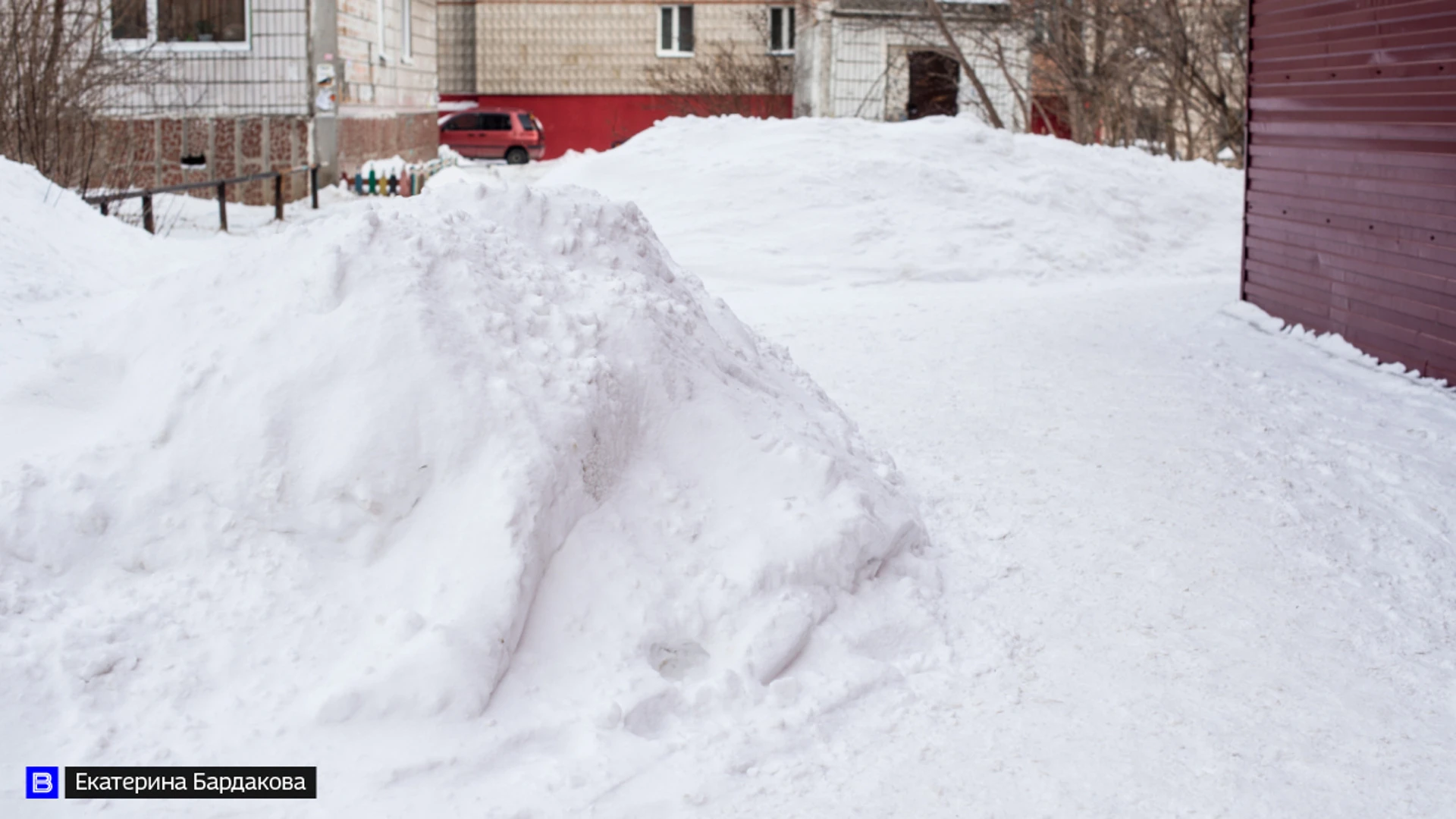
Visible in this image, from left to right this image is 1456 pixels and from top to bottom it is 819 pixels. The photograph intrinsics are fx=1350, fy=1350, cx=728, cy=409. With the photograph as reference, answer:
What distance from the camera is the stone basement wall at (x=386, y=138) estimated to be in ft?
65.7

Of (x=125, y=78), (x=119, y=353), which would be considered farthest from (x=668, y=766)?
(x=125, y=78)

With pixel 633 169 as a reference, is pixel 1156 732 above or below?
below

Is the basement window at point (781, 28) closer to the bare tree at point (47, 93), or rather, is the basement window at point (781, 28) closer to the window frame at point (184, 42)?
the window frame at point (184, 42)

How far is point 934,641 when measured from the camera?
416cm

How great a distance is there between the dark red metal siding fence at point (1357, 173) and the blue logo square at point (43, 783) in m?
7.25

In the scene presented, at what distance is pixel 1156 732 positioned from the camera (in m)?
3.62

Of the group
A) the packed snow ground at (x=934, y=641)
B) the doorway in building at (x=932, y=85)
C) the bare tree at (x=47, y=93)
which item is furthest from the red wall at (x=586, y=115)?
the packed snow ground at (x=934, y=641)

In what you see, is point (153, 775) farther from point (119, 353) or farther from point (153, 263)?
point (153, 263)

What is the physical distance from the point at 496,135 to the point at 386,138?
10.5 meters

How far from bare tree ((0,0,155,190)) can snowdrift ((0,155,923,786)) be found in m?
7.38

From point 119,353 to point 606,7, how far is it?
104 feet

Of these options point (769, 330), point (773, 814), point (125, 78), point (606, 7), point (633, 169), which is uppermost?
point (606, 7)

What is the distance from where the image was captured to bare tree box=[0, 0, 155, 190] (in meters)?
11.0

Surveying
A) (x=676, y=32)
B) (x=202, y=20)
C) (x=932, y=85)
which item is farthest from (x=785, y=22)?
(x=202, y=20)
